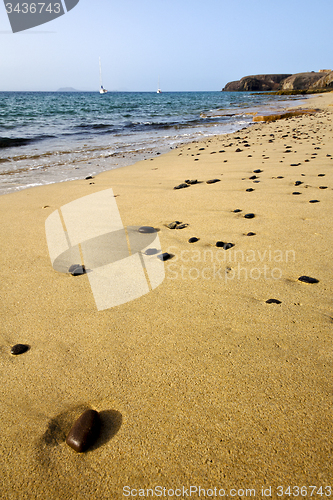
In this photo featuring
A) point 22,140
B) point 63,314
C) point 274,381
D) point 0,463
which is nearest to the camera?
point 0,463

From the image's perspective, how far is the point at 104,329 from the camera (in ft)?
5.46

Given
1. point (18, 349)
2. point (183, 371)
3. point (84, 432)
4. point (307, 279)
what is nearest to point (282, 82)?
point (307, 279)

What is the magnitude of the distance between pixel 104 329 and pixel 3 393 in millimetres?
542

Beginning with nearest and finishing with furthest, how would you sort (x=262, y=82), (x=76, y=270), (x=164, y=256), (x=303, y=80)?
(x=76, y=270), (x=164, y=256), (x=303, y=80), (x=262, y=82)

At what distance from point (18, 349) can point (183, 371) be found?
853 mm

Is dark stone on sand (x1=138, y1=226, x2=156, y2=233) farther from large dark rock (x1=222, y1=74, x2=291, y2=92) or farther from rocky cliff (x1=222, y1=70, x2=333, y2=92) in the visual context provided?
large dark rock (x1=222, y1=74, x2=291, y2=92)

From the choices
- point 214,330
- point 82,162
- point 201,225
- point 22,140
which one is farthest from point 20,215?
point 22,140

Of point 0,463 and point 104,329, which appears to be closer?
point 0,463

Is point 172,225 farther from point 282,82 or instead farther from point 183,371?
point 282,82

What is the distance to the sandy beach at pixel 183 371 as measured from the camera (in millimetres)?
1007

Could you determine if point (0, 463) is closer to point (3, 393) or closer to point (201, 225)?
point (3, 393)

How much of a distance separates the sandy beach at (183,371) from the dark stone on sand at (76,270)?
4 cm

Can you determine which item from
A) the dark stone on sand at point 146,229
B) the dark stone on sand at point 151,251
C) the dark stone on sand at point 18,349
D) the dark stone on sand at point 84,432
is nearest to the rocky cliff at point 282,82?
the dark stone on sand at point 146,229

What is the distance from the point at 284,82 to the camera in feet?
290
